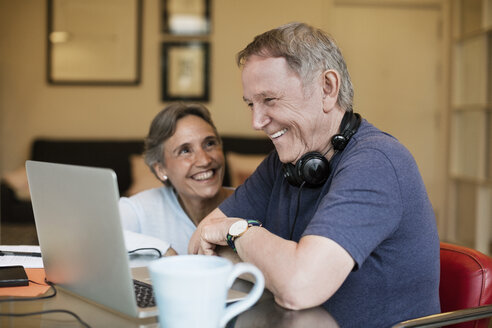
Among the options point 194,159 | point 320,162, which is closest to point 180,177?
point 194,159

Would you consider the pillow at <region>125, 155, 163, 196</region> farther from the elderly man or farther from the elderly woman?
the elderly man

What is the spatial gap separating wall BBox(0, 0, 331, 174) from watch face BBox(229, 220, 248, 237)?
3.94m

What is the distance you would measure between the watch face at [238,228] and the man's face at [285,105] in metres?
0.26

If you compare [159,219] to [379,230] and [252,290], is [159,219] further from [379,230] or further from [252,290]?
[252,290]

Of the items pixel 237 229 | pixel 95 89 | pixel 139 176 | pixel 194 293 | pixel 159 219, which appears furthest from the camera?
pixel 95 89

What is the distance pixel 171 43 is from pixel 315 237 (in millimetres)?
4255

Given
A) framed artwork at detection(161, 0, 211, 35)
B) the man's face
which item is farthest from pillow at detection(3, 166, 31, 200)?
the man's face

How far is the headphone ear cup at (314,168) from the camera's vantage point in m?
1.33

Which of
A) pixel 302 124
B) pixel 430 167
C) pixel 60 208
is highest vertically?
pixel 302 124

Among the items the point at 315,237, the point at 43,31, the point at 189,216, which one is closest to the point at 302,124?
the point at 315,237

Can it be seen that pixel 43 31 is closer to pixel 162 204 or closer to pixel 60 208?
pixel 162 204

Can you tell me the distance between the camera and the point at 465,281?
139 centimetres

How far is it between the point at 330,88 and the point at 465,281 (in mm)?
566

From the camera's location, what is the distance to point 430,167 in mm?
5453
